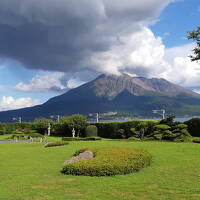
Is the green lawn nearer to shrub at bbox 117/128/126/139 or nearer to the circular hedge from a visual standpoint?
the circular hedge

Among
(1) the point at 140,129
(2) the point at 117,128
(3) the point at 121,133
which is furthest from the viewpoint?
(2) the point at 117,128

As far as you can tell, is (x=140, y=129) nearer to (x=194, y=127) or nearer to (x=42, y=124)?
(x=194, y=127)

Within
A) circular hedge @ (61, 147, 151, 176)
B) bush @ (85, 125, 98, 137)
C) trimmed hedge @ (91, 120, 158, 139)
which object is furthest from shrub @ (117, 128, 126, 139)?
circular hedge @ (61, 147, 151, 176)

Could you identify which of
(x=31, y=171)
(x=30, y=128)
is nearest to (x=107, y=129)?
(x=30, y=128)

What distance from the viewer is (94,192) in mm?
6832

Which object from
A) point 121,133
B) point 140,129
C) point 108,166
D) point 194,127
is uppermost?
point 194,127

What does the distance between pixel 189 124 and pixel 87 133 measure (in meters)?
15.4

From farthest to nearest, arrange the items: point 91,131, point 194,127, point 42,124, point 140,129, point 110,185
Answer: point 42,124
point 91,131
point 140,129
point 194,127
point 110,185

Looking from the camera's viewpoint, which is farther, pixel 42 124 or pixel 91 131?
pixel 42 124

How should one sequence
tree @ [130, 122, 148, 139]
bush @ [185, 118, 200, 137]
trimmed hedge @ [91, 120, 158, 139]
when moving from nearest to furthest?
bush @ [185, 118, 200, 137] → tree @ [130, 122, 148, 139] → trimmed hedge @ [91, 120, 158, 139]

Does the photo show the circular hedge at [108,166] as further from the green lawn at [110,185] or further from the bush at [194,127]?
the bush at [194,127]

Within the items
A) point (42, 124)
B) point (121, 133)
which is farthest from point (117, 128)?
point (42, 124)

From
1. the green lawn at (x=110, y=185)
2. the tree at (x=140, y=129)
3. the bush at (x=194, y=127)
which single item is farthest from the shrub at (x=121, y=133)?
the green lawn at (x=110, y=185)

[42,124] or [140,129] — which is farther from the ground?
[42,124]
